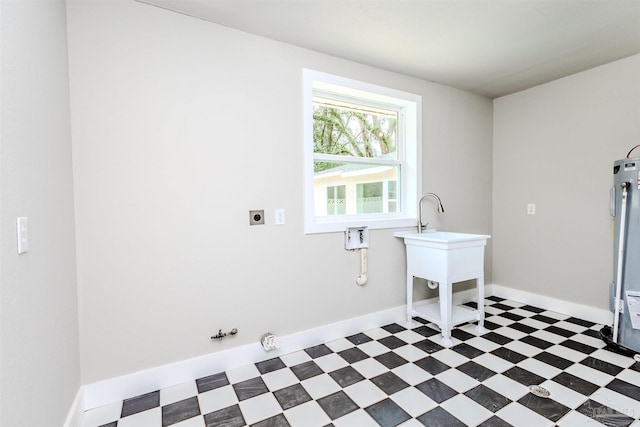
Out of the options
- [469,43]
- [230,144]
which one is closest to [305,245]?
[230,144]

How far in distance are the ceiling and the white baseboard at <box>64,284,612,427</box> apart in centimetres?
225

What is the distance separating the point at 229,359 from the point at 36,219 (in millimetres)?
1464

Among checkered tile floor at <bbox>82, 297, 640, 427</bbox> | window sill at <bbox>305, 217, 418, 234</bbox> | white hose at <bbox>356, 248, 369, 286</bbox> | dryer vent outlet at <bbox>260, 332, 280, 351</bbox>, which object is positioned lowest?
checkered tile floor at <bbox>82, 297, 640, 427</bbox>

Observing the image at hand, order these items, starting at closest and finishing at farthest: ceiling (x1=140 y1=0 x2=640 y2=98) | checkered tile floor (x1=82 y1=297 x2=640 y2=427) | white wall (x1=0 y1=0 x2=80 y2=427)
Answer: white wall (x1=0 y1=0 x2=80 y2=427)
checkered tile floor (x1=82 y1=297 x2=640 y2=427)
ceiling (x1=140 y1=0 x2=640 y2=98)

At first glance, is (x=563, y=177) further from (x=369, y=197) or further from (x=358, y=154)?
(x=358, y=154)

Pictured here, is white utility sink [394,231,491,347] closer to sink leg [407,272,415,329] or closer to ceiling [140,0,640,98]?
sink leg [407,272,415,329]

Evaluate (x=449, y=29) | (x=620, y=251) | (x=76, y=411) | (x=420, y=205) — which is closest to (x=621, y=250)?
(x=620, y=251)

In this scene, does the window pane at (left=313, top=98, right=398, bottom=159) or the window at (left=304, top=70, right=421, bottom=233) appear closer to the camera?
the window at (left=304, top=70, right=421, bottom=233)

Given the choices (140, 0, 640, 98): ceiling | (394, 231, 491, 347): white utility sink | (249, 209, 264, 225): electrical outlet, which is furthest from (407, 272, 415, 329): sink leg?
(140, 0, 640, 98): ceiling

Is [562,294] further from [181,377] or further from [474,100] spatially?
[181,377]

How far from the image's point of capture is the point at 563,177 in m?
3.12

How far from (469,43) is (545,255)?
7.69ft

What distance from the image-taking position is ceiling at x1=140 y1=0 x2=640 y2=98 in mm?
1915

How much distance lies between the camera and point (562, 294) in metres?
3.16
